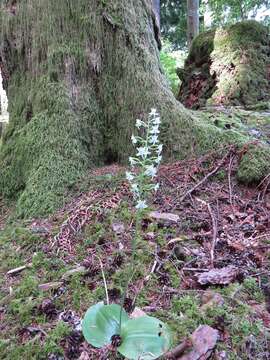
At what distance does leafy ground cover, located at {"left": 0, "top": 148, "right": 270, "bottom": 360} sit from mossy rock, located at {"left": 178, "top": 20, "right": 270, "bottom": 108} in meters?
3.22

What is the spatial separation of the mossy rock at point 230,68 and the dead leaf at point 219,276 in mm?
4318

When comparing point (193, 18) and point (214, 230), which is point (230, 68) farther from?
point (193, 18)

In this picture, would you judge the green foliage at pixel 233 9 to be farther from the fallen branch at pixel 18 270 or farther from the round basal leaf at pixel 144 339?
the round basal leaf at pixel 144 339

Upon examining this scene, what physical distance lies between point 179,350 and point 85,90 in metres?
2.46

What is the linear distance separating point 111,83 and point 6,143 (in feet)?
3.82

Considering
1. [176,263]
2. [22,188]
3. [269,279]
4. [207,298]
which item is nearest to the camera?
[207,298]

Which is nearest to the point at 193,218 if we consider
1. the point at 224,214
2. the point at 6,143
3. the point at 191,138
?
the point at 224,214

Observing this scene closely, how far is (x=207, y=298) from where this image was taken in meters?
1.97

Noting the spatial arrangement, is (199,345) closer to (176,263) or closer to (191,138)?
(176,263)

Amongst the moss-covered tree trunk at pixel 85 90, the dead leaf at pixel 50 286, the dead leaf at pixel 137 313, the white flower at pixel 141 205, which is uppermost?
the moss-covered tree trunk at pixel 85 90

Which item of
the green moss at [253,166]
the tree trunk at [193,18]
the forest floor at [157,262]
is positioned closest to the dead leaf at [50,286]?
the forest floor at [157,262]

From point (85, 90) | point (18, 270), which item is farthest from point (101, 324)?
point (85, 90)

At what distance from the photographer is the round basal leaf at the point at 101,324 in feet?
5.42

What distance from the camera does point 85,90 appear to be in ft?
11.4
